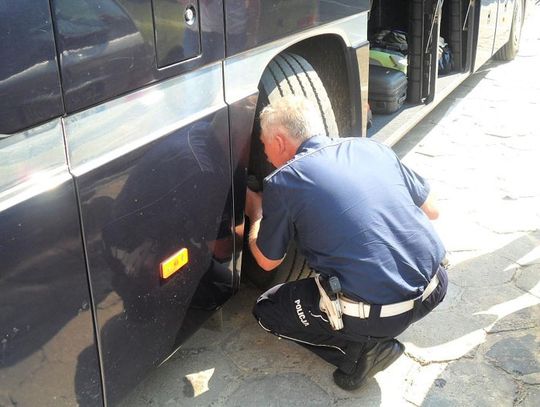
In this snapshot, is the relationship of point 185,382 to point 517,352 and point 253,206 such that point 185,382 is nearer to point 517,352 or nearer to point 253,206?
point 253,206

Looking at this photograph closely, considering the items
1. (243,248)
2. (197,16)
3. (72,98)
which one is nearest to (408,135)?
(243,248)

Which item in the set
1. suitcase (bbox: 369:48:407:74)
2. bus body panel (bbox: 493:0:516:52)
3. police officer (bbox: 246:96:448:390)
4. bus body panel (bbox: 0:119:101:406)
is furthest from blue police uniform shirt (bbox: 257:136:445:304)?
bus body panel (bbox: 493:0:516:52)

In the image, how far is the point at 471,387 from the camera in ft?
7.88

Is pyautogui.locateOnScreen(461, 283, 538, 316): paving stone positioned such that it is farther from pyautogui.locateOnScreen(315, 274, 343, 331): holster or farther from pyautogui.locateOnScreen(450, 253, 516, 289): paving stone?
pyautogui.locateOnScreen(315, 274, 343, 331): holster

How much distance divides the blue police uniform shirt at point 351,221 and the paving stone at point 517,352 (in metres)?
0.53

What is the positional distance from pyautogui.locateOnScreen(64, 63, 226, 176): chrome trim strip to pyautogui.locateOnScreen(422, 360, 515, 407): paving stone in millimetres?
1339

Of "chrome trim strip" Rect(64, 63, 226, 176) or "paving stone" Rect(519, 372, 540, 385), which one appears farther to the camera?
"paving stone" Rect(519, 372, 540, 385)

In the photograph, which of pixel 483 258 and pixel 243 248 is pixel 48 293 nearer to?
pixel 243 248

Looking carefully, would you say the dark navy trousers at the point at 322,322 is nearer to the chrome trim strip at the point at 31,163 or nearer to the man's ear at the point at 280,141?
the man's ear at the point at 280,141

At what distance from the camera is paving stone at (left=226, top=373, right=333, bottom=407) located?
2.36 m

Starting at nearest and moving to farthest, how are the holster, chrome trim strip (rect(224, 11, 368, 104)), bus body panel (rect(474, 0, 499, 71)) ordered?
1. chrome trim strip (rect(224, 11, 368, 104))
2. the holster
3. bus body panel (rect(474, 0, 499, 71))

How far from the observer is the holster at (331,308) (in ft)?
7.48

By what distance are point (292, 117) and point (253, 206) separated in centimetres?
39

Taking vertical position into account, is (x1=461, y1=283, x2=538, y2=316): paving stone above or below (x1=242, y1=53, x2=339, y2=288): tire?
below
